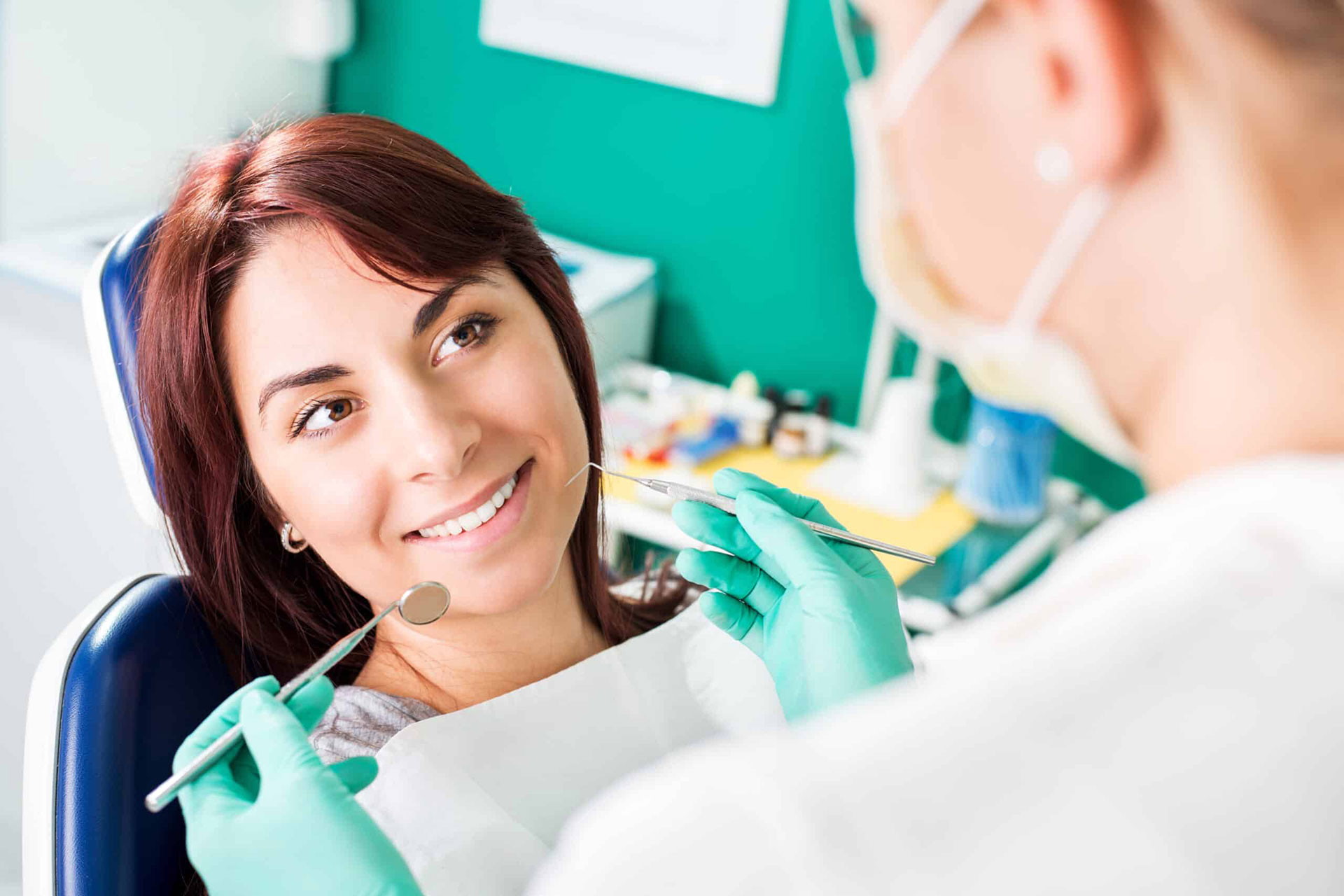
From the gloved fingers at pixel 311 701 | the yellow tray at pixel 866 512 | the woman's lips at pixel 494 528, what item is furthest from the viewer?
the yellow tray at pixel 866 512

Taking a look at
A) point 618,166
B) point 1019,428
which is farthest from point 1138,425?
point 618,166

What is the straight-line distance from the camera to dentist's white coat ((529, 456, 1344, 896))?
0.40m

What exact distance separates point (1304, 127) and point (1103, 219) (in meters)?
0.08

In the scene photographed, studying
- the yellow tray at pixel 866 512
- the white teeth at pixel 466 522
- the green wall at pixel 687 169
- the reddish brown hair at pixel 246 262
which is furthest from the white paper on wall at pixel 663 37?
the white teeth at pixel 466 522

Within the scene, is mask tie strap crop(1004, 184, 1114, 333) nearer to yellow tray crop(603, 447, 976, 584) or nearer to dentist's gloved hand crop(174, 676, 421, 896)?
dentist's gloved hand crop(174, 676, 421, 896)

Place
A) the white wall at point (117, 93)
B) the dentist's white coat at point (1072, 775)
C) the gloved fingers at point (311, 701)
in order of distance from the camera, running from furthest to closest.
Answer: the white wall at point (117, 93), the gloved fingers at point (311, 701), the dentist's white coat at point (1072, 775)

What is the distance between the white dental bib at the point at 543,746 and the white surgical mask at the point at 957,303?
74 cm

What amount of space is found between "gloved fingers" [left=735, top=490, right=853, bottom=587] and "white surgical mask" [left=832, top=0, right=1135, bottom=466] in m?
0.58

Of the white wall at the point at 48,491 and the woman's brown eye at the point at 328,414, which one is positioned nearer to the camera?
the woman's brown eye at the point at 328,414

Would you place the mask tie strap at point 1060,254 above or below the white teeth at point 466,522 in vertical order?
above

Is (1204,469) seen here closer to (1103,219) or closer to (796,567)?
(1103,219)

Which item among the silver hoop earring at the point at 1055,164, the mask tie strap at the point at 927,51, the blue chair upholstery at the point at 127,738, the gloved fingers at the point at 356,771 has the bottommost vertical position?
the blue chair upholstery at the point at 127,738

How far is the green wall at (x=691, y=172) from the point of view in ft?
8.90

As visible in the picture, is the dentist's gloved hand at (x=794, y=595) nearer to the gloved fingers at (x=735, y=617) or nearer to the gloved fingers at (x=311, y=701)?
the gloved fingers at (x=735, y=617)
